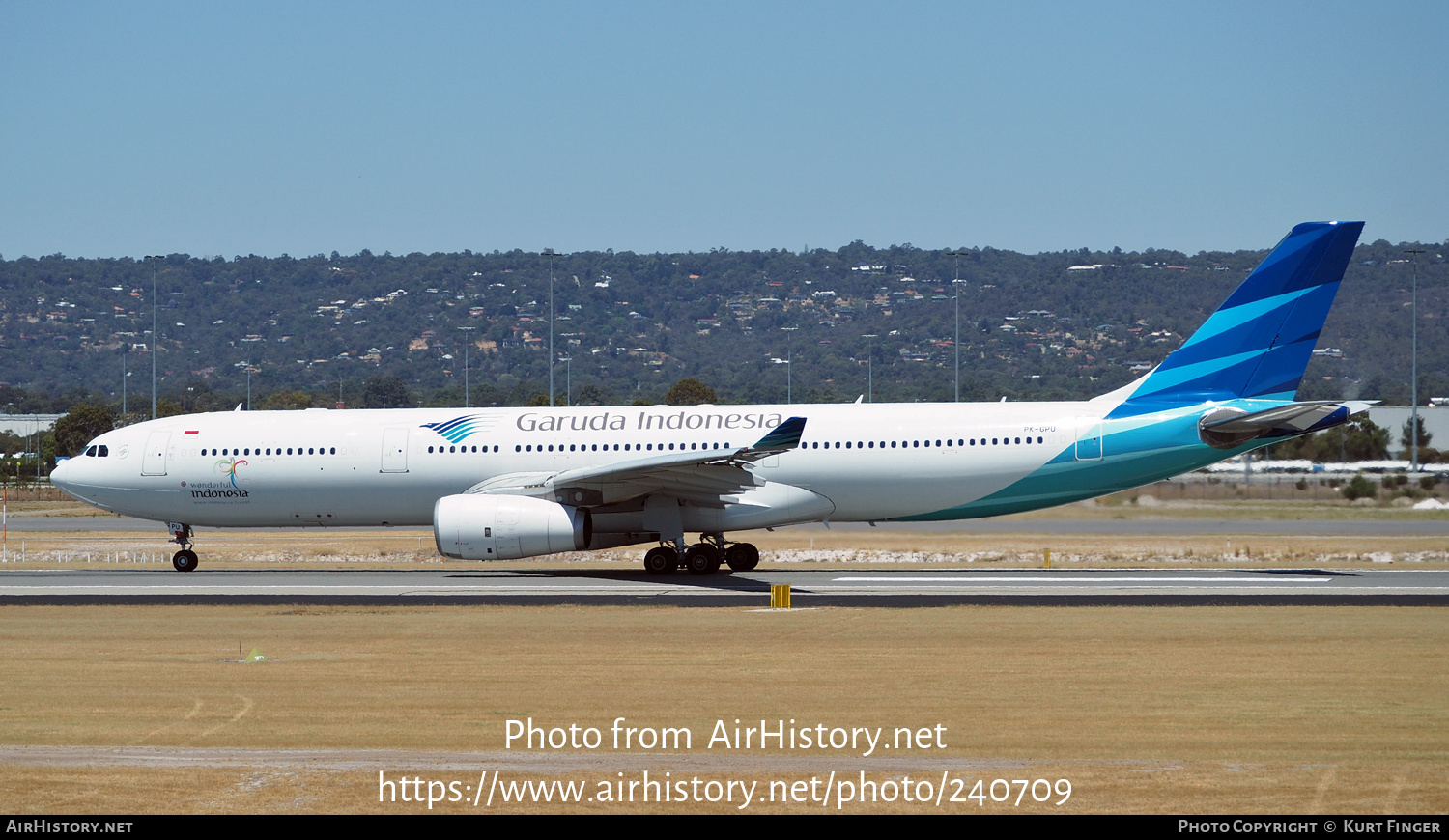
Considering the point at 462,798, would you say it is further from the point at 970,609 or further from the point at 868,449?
the point at 868,449

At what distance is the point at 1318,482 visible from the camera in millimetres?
52469

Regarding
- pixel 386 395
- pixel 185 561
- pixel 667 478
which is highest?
pixel 386 395

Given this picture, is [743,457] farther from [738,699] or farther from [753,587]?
[738,699]

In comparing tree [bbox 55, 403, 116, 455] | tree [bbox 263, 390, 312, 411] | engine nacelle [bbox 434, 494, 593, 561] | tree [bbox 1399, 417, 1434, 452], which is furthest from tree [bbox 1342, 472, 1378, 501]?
tree [bbox 263, 390, 312, 411]

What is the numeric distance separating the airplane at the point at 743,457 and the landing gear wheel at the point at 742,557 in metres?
0.03

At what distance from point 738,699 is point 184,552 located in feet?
69.6

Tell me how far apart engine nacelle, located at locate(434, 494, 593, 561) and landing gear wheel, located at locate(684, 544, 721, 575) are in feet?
8.70

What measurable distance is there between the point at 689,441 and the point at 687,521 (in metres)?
1.97

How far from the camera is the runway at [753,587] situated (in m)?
22.8

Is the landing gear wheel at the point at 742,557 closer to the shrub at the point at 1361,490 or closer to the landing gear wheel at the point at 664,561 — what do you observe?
Answer: the landing gear wheel at the point at 664,561

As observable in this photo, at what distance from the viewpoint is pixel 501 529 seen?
26.5 meters

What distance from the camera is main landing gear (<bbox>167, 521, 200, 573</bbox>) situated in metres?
30.7

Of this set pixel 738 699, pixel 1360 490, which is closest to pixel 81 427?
pixel 1360 490

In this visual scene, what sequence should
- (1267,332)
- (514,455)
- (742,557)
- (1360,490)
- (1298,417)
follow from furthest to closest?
(1360,490) < (514,455) < (742,557) < (1267,332) < (1298,417)
